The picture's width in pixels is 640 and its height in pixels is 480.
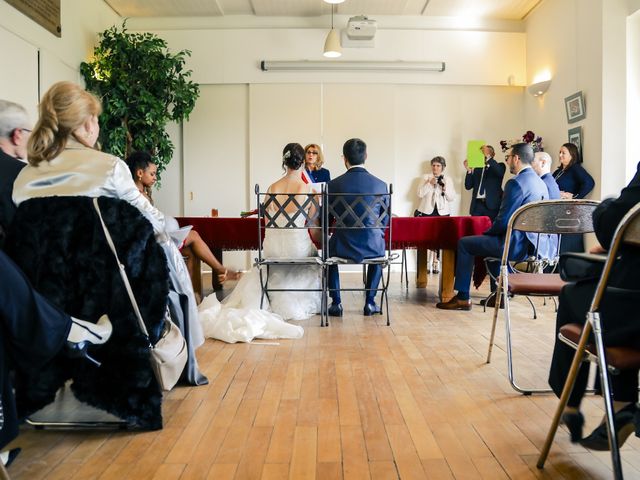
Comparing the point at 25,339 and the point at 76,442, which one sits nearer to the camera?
the point at 25,339

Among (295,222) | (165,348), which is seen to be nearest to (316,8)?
(295,222)

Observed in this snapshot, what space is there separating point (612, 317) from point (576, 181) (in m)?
4.71

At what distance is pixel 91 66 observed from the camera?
6410mm

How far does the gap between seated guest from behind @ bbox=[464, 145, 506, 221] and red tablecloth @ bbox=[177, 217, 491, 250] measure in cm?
273

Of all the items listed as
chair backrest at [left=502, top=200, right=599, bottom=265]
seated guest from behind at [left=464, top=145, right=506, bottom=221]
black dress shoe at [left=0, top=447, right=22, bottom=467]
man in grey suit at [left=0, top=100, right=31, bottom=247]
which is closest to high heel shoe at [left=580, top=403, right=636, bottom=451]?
chair backrest at [left=502, top=200, right=599, bottom=265]

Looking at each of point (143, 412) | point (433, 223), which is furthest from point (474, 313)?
point (143, 412)

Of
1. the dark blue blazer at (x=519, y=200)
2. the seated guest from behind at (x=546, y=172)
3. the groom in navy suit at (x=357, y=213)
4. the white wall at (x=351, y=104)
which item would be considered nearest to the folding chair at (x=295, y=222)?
the groom in navy suit at (x=357, y=213)

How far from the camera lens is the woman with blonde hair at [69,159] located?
1.88 m

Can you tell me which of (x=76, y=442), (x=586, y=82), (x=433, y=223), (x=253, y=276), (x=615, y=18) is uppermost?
(x=615, y=18)

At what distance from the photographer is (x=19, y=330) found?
149 centimetres

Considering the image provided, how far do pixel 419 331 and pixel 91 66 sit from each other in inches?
Answer: 193

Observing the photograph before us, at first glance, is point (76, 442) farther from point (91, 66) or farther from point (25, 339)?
point (91, 66)

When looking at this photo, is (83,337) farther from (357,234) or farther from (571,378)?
(357,234)

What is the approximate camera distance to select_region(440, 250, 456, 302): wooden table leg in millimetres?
4598
